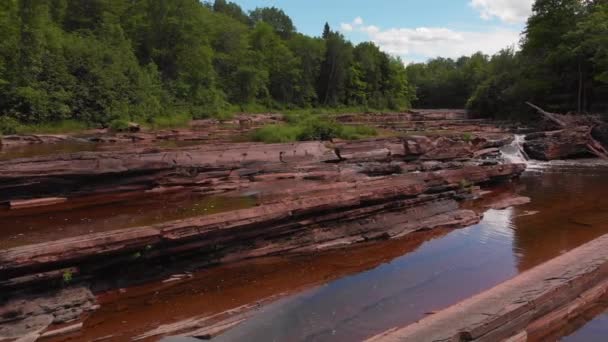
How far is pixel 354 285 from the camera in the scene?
23.2 feet

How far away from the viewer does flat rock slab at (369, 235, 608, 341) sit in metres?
4.69

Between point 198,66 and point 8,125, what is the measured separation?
21.8 metres

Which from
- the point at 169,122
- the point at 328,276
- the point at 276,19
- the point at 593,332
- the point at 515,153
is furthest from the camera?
the point at 276,19

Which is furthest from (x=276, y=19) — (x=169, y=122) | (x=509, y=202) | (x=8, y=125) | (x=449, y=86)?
(x=509, y=202)

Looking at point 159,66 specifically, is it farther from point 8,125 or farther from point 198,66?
point 8,125

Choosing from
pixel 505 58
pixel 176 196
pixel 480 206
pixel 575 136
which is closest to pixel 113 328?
pixel 176 196

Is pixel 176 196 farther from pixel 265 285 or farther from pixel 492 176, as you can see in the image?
pixel 492 176

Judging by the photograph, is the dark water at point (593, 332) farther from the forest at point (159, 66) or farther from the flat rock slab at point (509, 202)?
the forest at point (159, 66)

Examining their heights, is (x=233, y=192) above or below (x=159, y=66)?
below

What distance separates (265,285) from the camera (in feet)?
22.9

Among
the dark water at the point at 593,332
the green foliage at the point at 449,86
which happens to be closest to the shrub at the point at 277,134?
the dark water at the point at 593,332

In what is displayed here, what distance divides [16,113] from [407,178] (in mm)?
23815

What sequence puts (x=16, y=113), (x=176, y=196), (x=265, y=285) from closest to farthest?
1. (x=265, y=285)
2. (x=176, y=196)
3. (x=16, y=113)

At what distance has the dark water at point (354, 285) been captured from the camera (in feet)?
18.8
